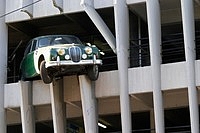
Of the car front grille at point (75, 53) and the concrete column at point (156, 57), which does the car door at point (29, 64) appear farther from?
the concrete column at point (156, 57)

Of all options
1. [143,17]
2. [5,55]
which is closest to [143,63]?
[143,17]

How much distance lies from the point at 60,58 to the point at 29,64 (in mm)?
2468

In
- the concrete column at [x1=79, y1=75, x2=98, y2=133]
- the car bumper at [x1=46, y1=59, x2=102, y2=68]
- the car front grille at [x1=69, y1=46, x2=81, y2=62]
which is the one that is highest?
the car front grille at [x1=69, y1=46, x2=81, y2=62]

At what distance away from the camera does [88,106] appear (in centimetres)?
2370

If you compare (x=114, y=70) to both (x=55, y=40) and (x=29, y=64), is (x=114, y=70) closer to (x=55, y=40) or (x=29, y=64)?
(x=55, y=40)

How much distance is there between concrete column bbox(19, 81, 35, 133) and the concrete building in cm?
2

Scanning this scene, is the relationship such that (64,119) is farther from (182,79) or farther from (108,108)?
(182,79)

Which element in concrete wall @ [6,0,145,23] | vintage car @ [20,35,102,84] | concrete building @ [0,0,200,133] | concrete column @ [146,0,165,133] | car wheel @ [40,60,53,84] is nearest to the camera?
concrete column @ [146,0,165,133]

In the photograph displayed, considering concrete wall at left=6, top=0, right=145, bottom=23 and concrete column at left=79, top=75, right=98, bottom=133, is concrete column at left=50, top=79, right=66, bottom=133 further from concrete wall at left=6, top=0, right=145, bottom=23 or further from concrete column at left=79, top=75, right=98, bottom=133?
concrete wall at left=6, top=0, right=145, bottom=23

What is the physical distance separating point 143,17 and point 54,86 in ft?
15.6

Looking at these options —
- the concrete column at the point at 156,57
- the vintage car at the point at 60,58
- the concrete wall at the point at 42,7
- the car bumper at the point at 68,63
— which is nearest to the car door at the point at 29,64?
the vintage car at the point at 60,58

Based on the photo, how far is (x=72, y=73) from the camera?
2386 cm

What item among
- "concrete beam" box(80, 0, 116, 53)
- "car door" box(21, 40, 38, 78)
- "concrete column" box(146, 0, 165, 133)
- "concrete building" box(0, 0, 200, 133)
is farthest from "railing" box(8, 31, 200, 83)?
"car door" box(21, 40, 38, 78)

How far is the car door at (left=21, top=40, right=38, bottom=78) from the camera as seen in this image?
2459 centimetres
